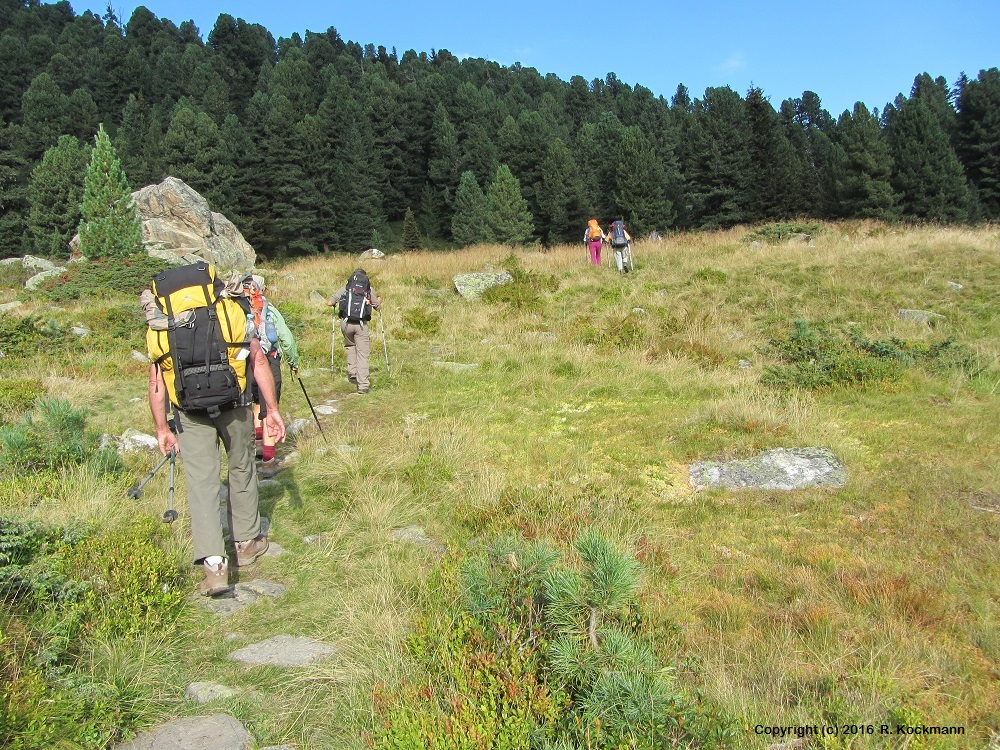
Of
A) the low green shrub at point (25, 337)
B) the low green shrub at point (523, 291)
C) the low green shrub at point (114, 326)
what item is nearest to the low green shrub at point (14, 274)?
the low green shrub at point (114, 326)

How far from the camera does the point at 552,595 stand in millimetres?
2852

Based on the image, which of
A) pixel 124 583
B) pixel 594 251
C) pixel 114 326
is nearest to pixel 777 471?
pixel 124 583

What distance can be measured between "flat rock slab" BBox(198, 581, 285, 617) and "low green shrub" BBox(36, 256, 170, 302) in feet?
48.9

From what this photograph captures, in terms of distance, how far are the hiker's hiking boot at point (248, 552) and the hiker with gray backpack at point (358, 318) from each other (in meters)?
5.28

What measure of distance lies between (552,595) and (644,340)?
888cm

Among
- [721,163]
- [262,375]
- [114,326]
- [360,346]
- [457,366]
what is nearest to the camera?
[262,375]

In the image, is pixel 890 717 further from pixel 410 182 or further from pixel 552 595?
pixel 410 182

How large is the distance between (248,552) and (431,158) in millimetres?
73376

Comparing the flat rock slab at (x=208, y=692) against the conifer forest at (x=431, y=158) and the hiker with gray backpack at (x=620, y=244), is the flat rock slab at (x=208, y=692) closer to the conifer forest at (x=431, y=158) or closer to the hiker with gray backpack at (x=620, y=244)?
the hiker with gray backpack at (x=620, y=244)

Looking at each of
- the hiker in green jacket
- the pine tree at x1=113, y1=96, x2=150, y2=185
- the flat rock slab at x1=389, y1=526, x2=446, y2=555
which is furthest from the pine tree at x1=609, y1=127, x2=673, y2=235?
the flat rock slab at x1=389, y1=526, x2=446, y2=555

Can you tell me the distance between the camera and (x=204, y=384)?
153 inches

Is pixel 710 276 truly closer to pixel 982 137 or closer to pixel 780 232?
pixel 780 232

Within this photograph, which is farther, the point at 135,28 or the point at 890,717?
the point at 135,28

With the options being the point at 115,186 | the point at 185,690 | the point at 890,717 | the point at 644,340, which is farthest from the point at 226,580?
the point at 115,186
